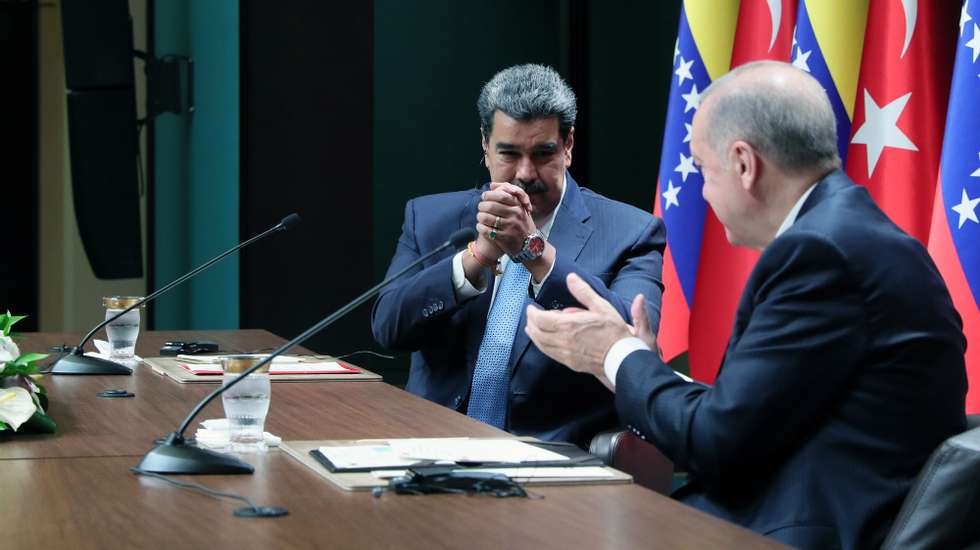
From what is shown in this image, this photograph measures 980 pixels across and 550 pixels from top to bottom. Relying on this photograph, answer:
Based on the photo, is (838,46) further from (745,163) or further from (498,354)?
(745,163)

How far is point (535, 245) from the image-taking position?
251 centimetres

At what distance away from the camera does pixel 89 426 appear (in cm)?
196

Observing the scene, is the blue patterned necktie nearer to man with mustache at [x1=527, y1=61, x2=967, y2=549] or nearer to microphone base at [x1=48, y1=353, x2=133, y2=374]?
microphone base at [x1=48, y1=353, x2=133, y2=374]

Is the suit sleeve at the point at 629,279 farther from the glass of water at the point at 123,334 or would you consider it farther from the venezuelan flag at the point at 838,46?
the glass of water at the point at 123,334

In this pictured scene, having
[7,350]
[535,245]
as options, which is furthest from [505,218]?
[7,350]

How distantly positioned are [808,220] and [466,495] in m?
0.56

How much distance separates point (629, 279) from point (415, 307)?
455 millimetres

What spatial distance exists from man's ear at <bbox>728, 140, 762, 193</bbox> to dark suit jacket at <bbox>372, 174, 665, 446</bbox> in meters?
0.82

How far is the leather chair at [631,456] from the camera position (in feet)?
7.32

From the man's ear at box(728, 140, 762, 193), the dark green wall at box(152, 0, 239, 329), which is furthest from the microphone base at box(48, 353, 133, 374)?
the dark green wall at box(152, 0, 239, 329)

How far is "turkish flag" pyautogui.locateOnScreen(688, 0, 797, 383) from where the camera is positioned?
10.9ft

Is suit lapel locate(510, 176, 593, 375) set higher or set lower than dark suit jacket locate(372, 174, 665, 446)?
higher

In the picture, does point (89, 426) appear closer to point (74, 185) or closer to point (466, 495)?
point (466, 495)

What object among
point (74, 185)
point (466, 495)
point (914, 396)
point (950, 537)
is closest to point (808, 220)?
point (914, 396)
